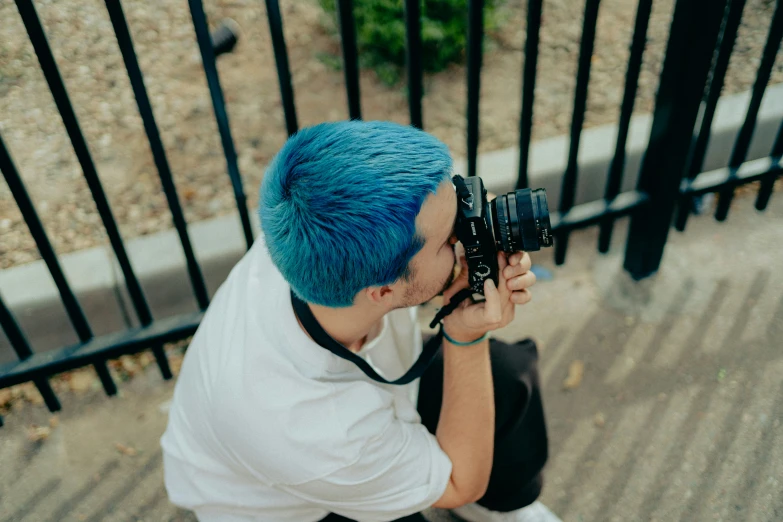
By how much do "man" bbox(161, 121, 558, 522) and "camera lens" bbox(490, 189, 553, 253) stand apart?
10 cm

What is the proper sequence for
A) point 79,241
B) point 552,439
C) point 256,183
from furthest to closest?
point 256,183 < point 79,241 < point 552,439

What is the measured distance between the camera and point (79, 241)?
10.5 feet

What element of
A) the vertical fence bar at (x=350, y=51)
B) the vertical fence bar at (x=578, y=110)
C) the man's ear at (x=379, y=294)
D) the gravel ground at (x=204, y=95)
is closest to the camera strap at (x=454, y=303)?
the man's ear at (x=379, y=294)

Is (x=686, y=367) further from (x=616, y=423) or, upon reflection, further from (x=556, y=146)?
(x=556, y=146)

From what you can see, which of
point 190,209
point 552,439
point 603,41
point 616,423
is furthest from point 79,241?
point 603,41

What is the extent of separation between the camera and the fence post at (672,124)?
92.6 inches

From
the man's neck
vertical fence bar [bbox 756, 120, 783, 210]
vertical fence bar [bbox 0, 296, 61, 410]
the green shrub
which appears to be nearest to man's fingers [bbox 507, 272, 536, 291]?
the man's neck

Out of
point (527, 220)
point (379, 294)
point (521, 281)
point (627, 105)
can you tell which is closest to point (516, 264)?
point (521, 281)

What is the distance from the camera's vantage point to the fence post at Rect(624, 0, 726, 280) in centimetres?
235

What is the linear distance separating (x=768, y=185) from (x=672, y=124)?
33.1 inches

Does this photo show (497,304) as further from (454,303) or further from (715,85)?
(715,85)

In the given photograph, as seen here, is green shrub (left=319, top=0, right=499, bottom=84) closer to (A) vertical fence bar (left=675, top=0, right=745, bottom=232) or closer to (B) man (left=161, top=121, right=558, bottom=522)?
(A) vertical fence bar (left=675, top=0, right=745, bottom=232)

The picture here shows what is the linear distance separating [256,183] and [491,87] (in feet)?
4.83

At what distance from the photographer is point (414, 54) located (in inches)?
88.9
